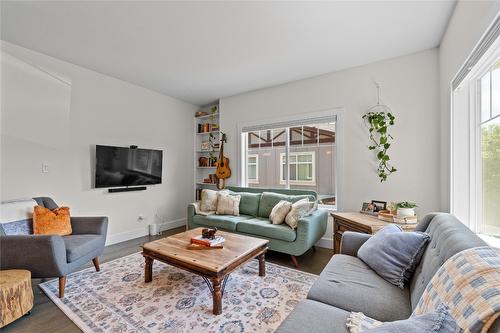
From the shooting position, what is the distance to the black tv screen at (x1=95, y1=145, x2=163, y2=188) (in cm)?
331

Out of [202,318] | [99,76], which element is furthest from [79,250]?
[99,76]

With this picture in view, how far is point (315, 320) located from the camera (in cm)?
110

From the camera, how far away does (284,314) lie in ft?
5.86

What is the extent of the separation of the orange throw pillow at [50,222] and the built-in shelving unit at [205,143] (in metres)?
2.52

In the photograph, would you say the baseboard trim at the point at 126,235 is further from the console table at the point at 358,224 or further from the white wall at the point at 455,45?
the white wall at the point at 455,45

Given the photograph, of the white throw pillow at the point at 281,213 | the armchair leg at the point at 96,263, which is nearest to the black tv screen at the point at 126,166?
the armchair leg at the point at 96,263

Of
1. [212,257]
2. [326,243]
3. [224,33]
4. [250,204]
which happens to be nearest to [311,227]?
[326,243]

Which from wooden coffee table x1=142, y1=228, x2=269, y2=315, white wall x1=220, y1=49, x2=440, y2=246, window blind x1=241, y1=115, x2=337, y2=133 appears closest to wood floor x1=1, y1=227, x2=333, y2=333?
wooden coffee table x1=142, y1=228, x2=269, y2=315

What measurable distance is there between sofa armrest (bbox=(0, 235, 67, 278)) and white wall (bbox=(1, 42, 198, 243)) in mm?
1055

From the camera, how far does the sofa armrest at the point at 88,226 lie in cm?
248

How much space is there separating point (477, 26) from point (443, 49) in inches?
44.9

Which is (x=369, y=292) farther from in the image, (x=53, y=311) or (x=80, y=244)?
(x=80, y=244)

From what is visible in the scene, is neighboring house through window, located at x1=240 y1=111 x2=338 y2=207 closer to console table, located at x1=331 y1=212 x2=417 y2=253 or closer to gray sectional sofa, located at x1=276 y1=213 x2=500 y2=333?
console table, located at x1=331 y1=212 x2=417 y2=253

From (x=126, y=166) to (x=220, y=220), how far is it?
178 centimetres
